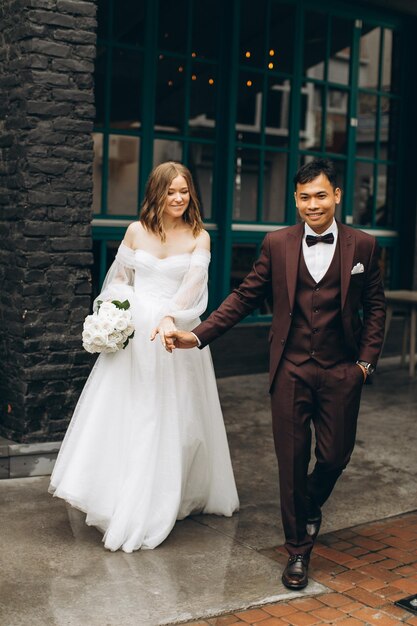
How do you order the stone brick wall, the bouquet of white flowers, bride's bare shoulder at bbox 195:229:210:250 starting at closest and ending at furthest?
the bouquet of white flowers → bride's bare shoulder at bbox 195:229:210:250 → the stone brick wall

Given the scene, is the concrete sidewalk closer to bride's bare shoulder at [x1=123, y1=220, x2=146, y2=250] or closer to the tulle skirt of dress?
the tulle skirt of dress

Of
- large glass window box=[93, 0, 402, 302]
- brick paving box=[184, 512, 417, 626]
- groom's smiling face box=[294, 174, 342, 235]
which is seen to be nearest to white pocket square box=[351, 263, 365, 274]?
groom's smiling face box=[294, 174, 342, 235]

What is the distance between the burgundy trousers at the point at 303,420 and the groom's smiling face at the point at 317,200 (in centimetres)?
69

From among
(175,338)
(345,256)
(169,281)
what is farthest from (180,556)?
(345,256)

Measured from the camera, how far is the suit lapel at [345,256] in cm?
428

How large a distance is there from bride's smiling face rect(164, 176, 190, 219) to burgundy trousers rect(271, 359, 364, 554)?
112 centimetres

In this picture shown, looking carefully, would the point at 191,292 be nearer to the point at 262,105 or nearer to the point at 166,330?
the point at 166,330

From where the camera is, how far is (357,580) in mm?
4461

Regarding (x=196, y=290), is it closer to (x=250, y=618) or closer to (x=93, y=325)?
(x=93, y=325)

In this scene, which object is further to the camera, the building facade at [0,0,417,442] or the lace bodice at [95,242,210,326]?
the building facade at [0,0,417,442]

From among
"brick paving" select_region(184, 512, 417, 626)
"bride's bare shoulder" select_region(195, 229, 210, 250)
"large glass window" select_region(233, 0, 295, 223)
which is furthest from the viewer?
"large glass window" select_region(233, 0, 295, 223)

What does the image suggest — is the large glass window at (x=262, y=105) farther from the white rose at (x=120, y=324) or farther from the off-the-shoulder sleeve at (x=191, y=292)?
the white rose at (x=120, y=324)

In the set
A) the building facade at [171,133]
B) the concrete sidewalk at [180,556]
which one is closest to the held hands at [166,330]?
the concrete sidewalk at [180,556]

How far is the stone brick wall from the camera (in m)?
5.62
